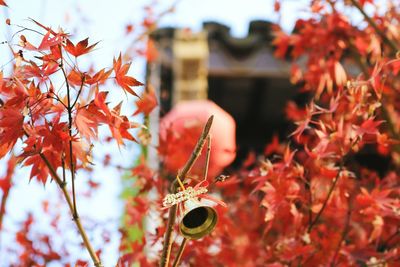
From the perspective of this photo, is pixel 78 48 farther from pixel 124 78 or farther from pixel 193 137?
pixel 193 137

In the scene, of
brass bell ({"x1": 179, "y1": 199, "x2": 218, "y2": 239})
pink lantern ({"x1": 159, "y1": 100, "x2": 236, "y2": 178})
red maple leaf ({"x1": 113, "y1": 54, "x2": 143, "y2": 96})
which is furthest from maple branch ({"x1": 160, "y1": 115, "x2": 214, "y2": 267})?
pink lantern ({"x1": 159, "y1": 100, "x2": 236, "y2": 178})

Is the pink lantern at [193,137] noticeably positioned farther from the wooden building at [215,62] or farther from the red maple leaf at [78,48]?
the red maple leaf at [78,48]

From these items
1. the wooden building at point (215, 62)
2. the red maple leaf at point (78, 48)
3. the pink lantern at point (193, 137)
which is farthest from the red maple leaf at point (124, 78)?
the wooden building at point (215, 62)

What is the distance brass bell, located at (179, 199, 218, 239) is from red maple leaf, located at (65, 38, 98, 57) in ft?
1.46

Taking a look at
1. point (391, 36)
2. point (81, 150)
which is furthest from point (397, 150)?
point (81, 150)

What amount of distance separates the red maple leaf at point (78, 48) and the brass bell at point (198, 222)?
1.46 ft

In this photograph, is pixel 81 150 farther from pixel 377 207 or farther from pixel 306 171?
pixel 377 207

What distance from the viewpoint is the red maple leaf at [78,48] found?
5.35 ft

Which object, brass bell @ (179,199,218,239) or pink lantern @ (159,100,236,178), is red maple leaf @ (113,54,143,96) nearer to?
brass bell @ (179,199,218,239)

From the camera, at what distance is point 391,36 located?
9.84 feet

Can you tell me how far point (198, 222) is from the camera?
160cm

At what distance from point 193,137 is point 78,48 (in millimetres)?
1393

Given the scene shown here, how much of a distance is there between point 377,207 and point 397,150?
897 millimetres

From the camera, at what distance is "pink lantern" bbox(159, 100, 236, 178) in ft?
9.12
